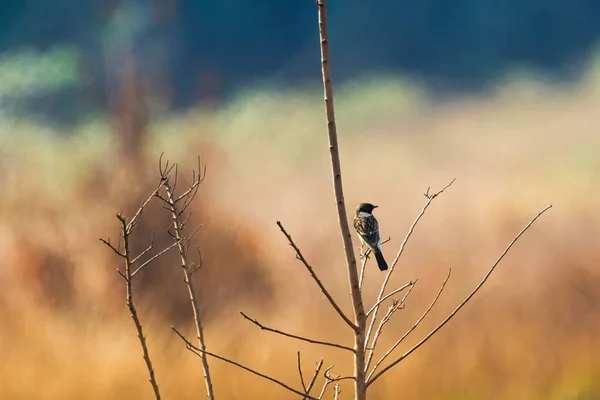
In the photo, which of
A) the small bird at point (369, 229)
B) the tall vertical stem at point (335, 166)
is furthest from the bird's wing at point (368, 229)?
the tall vertical stem at point (335, 166)

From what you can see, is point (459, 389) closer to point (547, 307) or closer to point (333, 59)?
point (547, 307)

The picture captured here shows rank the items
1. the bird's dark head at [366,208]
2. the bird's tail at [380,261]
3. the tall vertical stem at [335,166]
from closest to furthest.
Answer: the tall vertical stem at [335,166]
the bird's tail at [380,261]
the bird's dark head at [366,208]

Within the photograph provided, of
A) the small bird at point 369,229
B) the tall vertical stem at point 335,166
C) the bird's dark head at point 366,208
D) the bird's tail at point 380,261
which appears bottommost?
the tall vertical stem at point 335,166

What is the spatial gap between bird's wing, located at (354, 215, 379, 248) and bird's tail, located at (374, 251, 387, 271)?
0.21ft

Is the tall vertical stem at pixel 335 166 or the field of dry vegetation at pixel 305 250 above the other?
the field of dry vegetation at pixel 305 250

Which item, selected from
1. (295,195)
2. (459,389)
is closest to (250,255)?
(295,195)

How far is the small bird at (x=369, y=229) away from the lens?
330 cm

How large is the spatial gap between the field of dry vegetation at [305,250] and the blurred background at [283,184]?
0.03 ft

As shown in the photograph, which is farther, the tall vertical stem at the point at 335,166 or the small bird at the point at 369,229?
the small bird at the point at 369,229

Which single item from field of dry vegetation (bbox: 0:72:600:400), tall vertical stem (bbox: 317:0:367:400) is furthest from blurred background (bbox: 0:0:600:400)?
tall vertical stem (bbox: 317:0:367:400)

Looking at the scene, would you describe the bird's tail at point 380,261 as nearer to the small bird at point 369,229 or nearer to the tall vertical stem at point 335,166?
the small bird at point 369,229

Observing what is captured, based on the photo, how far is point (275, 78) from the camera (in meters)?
3.64

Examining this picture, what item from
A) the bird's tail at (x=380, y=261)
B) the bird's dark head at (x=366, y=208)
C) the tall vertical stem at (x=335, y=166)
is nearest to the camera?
the tall vertical stem at (x=335, y=166)

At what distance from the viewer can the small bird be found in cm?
330
